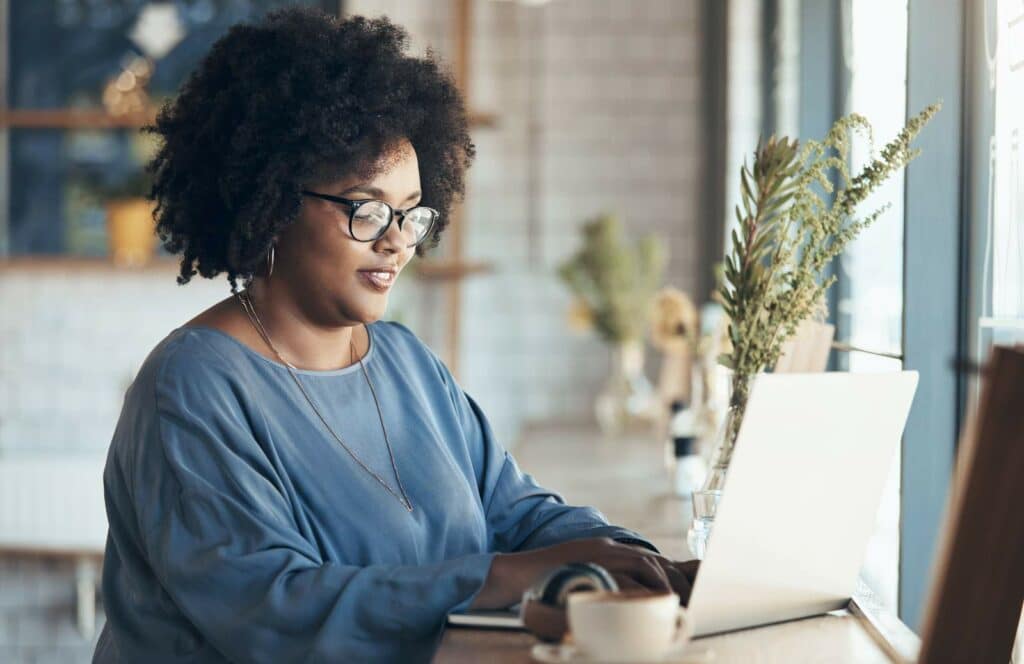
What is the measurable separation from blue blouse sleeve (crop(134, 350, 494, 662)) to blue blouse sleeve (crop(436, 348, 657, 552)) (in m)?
0.32

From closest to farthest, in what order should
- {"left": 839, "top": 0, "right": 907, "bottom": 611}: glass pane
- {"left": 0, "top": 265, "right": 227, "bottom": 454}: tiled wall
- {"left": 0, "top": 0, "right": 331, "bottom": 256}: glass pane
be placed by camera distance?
1. {"left": 839, "top": 0, "right": 907, "bottom": 611}: glass pane
2. {"left": 0, "top": 265, "right": 227, "bottom": 454}: tiled wall
3. {"left": 0, "top": 0, "right": 331, "bottom": 256}: glass pane

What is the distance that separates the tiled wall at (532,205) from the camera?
196 inches

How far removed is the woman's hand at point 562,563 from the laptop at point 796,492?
3.6 inches

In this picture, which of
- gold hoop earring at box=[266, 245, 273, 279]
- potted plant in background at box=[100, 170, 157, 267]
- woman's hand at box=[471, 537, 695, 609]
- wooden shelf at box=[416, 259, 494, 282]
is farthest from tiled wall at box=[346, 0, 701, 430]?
woman's hand at box=[471, 537, 695, 609]

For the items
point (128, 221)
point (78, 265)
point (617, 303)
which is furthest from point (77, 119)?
point (617, 303)

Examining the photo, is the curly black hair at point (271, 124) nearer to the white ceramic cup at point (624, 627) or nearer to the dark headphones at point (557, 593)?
the dark headphones at point (557, 593)

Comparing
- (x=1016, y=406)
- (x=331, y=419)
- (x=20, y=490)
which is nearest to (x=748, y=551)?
(x=1016, y=406)

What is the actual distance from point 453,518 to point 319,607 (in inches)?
13.9

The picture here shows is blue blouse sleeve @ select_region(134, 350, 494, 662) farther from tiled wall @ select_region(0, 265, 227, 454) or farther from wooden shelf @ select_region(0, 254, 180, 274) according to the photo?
tiled wall @ select_region(0, 265, 227, 454)

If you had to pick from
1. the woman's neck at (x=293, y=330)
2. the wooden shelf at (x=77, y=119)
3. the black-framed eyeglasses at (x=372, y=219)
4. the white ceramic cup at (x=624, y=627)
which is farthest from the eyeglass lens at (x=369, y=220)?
the wooden shelf at (x=77, y=119)

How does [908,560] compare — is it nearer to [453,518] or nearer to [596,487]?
[453,518]

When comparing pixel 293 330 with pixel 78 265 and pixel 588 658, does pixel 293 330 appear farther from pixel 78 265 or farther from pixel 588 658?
pixel 78 265

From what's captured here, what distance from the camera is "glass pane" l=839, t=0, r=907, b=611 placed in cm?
214

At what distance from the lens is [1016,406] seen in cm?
90
